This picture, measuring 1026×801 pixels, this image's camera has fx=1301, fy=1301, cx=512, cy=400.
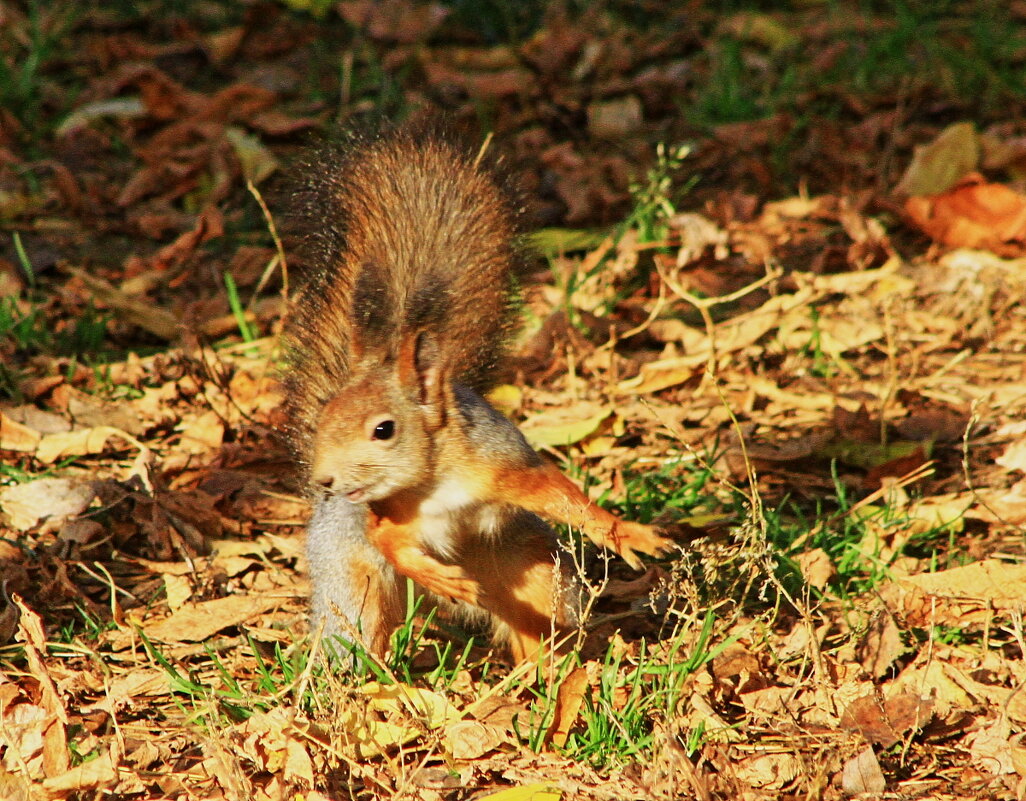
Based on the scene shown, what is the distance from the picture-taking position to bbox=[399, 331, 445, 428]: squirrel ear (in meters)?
2.04

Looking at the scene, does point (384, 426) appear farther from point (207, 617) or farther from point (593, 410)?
point (593, 410)

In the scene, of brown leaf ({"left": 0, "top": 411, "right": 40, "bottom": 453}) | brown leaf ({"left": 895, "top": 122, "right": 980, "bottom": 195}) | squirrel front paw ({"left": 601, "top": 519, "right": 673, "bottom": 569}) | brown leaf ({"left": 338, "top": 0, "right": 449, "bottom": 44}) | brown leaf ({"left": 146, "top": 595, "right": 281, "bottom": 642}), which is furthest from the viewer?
brown leaf ({"left": 338, "top": 0, "right": 449, "bottom": 44})

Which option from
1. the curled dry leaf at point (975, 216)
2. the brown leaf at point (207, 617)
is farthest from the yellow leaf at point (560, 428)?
the curled dry leaf at point (975, 216)

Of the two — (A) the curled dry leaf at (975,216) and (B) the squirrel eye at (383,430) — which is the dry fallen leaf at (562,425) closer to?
(B) the squirrel eye at (383,430)

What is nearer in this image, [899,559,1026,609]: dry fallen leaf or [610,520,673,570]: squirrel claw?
[610,520,673,570]: squirrel claw

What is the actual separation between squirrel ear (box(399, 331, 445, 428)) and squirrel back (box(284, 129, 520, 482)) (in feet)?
0.06

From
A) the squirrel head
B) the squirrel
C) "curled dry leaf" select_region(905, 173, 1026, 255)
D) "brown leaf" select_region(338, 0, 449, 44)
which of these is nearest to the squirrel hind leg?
the squirrel

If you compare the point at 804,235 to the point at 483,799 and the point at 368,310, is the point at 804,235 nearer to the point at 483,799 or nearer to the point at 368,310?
the point at 368,310

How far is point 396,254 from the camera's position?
2186 mm

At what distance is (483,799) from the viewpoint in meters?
1.83

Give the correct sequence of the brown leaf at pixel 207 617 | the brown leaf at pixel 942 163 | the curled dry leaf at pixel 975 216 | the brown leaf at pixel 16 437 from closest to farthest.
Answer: the brown leaf at pixel 207 617, the brown leaf at pixel 16 437, the curled dry leaf at pixel 975 216, the brown leaf at pixel 942 163

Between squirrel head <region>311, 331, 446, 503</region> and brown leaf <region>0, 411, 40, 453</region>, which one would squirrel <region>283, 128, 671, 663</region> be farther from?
brown leaf <region>0, 411, 40, 453</region>

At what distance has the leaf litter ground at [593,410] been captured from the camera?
196cm

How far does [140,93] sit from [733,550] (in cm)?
308
